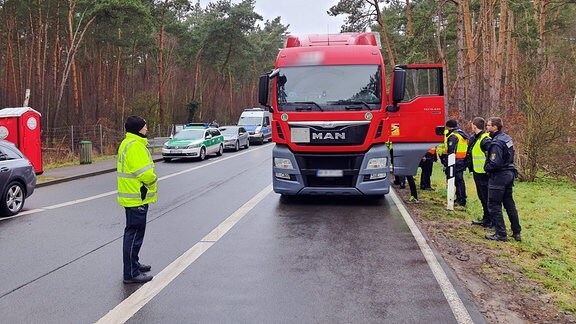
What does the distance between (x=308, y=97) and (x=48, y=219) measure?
5635 millimetres

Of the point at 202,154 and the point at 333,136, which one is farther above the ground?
the point at 333,136

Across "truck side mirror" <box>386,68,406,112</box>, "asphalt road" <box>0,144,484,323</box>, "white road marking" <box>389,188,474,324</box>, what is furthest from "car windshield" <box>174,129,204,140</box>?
"white road marking" <box>389,188,474,324</box>


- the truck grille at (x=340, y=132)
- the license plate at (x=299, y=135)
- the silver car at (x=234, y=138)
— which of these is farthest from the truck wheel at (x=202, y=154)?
the truck grille at (x=340, y=132)

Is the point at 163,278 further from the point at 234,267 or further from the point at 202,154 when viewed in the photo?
the point at 202,154

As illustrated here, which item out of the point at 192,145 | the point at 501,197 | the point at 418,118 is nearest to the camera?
the point at 501,197

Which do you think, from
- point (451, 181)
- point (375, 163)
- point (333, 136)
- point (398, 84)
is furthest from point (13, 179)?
point (451, 181)

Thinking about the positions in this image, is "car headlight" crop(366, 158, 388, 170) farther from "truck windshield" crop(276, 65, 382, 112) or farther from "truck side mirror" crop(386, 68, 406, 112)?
"truck side mirror" crop(386, 68, 406, 112)

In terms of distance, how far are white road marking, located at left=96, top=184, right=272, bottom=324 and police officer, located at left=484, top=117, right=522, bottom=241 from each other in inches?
169

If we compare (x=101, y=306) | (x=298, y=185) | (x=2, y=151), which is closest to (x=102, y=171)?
(x=2, y=151)

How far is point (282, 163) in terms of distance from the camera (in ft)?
33.0

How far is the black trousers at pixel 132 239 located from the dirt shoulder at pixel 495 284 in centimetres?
369

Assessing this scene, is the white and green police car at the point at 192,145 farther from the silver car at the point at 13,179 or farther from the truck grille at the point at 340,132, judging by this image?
the truck grille at the point at 340,132

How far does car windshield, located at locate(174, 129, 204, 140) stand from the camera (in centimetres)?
2320

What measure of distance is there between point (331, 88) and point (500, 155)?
12.6 feet
